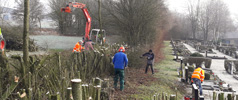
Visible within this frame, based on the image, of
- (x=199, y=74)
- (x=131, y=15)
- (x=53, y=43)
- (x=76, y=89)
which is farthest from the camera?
(x=53, y=43)

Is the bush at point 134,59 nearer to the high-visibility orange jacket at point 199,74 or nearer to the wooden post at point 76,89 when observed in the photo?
the high-visibility orange jacket at point 199,74

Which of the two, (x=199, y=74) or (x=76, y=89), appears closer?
(x=76, y=89)

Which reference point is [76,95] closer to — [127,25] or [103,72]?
[103,72]

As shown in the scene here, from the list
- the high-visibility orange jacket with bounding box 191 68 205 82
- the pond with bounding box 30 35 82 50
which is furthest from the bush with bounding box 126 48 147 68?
the pond with bounding box 30 35 82 50

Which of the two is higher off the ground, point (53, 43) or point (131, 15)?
point (131, 15)

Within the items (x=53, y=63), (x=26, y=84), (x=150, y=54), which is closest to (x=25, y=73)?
(x=26, y=84)

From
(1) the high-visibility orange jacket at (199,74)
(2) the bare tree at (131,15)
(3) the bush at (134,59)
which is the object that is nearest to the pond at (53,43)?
(3) the bush at (134,59)

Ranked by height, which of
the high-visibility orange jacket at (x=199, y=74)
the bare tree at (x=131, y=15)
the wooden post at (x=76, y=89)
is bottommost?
the high-visibility orange jacket at (x=199, y=74)

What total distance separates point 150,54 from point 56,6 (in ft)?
94.6

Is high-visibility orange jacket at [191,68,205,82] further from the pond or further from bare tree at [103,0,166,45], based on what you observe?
the pond

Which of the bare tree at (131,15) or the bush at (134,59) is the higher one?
the bare tree at (131,15)

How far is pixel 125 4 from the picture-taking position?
16.1 meters

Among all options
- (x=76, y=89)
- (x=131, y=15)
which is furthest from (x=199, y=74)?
(x=131, y=15)

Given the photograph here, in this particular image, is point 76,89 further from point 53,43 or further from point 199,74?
point 53,43
